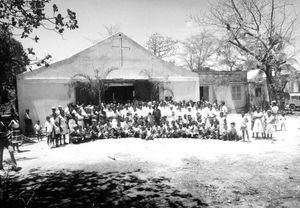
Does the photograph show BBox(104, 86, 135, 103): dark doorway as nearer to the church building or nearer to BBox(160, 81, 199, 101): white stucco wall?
the church building

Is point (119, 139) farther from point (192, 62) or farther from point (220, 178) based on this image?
point (192, 62)

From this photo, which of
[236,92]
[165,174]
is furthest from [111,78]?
[236,92]

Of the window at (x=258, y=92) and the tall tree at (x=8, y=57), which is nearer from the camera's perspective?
the tall tree at (x=8, y=57)

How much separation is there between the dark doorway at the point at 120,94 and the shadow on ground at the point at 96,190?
38.4 feet

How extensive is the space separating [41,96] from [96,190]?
11856mm

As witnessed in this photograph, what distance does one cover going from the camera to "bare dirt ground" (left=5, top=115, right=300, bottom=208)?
6047 millimetres

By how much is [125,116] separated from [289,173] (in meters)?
9.84

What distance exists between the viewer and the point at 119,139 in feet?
45.5

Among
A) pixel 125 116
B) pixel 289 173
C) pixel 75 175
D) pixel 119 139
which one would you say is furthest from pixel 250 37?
pixel 75 175

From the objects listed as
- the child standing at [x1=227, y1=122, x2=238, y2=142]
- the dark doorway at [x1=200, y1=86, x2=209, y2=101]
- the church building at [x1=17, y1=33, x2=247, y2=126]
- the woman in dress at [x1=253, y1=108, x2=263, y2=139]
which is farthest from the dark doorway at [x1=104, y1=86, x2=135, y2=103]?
the woman in dress at [x1=253, y1=108, x2=263, y2=139]

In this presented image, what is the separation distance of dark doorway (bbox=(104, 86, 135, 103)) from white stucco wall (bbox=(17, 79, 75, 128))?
2.89 metres

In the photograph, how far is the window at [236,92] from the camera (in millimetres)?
26756

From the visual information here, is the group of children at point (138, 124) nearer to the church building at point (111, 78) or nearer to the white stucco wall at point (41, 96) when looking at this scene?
the white stucco wall at point (41, 96)

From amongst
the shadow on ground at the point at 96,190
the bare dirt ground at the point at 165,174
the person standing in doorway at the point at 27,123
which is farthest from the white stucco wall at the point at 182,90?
the shadow on ground at the point at 96,190
